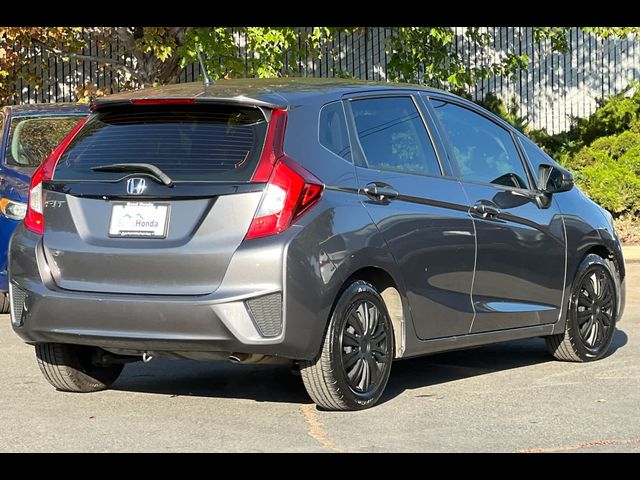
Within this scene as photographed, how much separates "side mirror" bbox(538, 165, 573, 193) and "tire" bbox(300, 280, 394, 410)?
1.86 m

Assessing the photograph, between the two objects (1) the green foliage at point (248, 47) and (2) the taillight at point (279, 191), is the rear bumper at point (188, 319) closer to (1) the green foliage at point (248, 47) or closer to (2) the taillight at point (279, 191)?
(2) the taillight at point (279, 191)

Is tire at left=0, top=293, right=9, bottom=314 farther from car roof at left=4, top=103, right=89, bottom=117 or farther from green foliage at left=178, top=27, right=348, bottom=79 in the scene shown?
green foliage at left=178, top=27, right=348, bottom=79

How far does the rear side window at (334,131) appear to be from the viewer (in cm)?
671

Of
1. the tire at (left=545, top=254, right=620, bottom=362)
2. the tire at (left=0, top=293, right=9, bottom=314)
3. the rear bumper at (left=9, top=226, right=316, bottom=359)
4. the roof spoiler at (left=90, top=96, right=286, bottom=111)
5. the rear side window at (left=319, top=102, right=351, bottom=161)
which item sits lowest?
the tire at (left=0, top=293, right=9, bottom=314)

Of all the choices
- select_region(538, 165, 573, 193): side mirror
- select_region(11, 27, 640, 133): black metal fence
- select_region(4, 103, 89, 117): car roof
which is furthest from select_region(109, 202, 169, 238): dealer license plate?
select_region(11, 27, 640, 133): black metal fence

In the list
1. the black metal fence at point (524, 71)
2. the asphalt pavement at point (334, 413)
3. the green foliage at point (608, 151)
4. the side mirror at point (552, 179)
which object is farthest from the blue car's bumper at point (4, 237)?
the green foliage at point (608, 151)

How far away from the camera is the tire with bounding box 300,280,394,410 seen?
6508mm

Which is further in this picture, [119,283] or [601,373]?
[601,373]

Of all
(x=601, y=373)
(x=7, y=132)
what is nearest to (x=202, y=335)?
(x=601, y=373)

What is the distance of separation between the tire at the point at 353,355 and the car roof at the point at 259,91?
102cm
